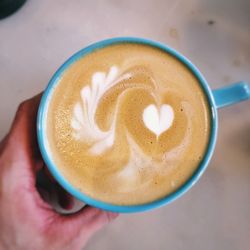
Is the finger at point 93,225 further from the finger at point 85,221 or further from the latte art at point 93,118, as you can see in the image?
the latte art at point 93,118

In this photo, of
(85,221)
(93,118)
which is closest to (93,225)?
(85,221)

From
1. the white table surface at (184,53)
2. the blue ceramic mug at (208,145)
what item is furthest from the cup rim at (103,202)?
the white table surface at (184,53)

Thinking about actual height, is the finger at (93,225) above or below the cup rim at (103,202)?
below

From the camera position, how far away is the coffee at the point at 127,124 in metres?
0.56

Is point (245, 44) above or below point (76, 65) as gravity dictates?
below

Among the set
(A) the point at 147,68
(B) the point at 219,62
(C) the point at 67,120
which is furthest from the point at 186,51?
(C) the point at 67,120

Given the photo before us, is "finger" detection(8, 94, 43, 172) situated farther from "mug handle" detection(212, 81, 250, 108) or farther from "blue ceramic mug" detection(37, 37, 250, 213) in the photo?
"mug handle" detection(212, 81, 250, 108)

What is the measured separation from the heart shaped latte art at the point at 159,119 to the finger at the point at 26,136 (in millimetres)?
174

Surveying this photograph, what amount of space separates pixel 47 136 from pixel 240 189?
13.2 inches

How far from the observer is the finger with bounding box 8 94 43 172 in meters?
0.61

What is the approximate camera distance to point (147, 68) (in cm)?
59

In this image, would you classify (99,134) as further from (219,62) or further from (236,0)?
(236,0)

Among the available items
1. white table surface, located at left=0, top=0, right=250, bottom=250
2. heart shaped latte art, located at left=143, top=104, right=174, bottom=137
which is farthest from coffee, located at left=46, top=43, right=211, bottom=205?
white table surface, located at left=0, top=0, right=250, bottom=250

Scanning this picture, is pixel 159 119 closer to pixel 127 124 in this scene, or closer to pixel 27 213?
pixel 127 124
